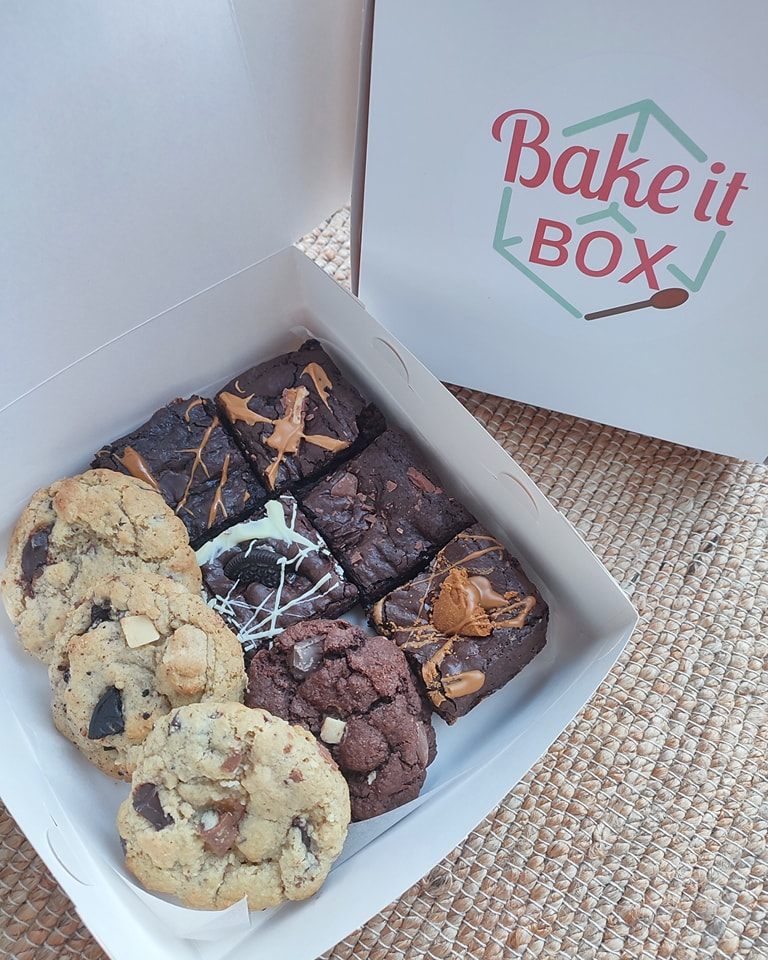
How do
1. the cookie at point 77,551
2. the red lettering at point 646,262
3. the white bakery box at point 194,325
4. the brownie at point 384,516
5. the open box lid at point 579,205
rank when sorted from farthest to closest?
1. the brownie at point 384,516
2. the cookie at point 77,551
3. the red lettering at point 646,262
4. the white bakery box at point 194,325
5. the open box lid at point 579,205

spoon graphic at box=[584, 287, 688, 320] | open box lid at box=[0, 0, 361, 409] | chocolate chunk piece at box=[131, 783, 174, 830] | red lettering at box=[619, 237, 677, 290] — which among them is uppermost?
open box lid at box=[0, 0, 361, 409]

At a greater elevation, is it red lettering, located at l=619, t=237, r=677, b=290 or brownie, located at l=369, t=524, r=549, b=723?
red lettering, located at l=619, t=237, r=677, b=290

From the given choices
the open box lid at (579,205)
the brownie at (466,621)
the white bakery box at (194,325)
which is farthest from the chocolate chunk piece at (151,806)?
the open box lid at (579,205)

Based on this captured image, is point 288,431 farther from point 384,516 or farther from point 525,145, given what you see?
point 525,145

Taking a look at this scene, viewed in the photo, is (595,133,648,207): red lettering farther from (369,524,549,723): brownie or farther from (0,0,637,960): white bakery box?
(369,524,549,723): brownie

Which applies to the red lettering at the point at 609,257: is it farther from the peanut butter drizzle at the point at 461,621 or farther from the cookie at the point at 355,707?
the cookie at the point at 355,707

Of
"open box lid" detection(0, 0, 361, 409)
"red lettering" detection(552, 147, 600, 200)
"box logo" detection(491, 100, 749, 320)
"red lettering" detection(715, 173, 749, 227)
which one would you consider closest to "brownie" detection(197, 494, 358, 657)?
"open box lid" detection(0, 0, 361, 409)

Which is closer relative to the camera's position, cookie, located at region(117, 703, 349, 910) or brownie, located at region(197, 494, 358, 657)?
cookie, located at region(117, 703, 349, 910)

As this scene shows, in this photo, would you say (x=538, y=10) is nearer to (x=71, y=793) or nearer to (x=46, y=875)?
(x=71, y=793)
